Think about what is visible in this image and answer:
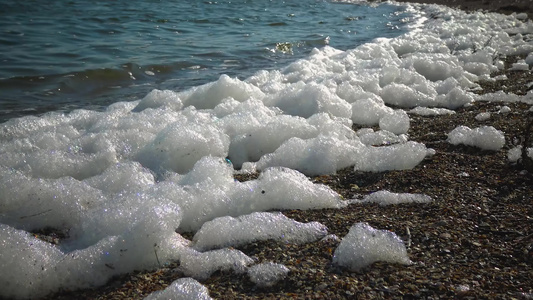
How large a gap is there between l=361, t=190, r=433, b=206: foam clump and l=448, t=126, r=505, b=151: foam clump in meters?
1.09

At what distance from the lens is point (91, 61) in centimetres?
727

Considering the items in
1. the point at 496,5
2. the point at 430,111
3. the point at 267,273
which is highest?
the point at 496,5

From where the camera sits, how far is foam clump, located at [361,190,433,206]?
99.7 inches

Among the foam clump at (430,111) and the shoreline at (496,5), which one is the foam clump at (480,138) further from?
the shoreline at (496,5)

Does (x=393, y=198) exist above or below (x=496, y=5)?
below

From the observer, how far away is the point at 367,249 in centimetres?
198

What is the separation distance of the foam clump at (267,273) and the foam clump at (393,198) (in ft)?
3.04

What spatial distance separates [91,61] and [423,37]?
22.6 ft

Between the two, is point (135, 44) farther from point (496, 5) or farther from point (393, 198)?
point (496, 5)

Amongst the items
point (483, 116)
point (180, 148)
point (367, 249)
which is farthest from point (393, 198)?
point (483, 116)

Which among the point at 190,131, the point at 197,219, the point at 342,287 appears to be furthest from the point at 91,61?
the point at 342,287

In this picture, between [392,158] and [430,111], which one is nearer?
[392,158]

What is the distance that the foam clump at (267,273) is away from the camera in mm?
1855

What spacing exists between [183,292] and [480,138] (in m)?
2.67
